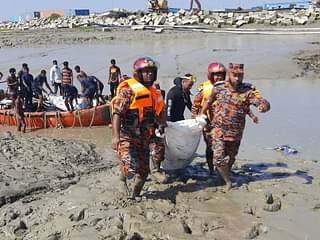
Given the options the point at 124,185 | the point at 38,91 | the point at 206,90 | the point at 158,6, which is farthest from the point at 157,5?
the point at 124,185

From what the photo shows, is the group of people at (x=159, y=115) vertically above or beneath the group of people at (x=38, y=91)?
above

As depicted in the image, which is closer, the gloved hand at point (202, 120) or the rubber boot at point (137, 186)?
the rubber boot at point (137, 186)

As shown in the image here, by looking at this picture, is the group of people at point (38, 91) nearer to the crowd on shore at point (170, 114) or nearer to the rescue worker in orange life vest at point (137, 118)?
the crowd on shore at point (170, 114)

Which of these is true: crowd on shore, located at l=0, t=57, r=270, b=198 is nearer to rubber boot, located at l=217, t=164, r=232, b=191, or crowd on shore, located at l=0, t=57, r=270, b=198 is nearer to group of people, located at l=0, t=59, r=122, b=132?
rubber boot, located at l=217, t=164, r=232, b=191

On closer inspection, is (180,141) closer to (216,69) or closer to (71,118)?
(216,69)

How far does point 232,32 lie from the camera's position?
137ft

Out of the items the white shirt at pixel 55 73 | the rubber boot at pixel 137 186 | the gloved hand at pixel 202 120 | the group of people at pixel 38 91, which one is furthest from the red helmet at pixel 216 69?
the white shirt at pixel 55 73

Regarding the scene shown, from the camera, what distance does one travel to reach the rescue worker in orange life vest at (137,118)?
6.07 metres

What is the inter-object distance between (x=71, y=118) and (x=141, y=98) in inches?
294

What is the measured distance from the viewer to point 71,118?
1331cm

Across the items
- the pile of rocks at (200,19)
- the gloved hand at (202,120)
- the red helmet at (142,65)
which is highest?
the red helmet at (142,65)

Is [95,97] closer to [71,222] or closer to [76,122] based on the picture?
[76,122]

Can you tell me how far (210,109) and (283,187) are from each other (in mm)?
1430

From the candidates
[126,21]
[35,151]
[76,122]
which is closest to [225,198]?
A: [35,151]
